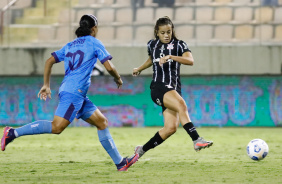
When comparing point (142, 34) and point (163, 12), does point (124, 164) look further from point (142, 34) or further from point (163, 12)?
point (163, 12)

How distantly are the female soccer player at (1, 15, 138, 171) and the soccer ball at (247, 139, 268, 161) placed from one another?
6.69ft

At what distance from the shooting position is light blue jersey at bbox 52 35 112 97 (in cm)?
732

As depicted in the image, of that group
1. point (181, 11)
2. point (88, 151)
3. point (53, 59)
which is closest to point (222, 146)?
point (88, 151)

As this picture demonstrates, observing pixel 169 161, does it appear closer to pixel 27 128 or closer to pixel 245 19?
pixel 27 128

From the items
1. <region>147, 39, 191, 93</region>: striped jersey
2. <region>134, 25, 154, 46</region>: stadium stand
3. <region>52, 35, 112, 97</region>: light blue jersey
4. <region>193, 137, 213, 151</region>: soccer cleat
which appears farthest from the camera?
<region>134, 25, 154, 46</region>: stadium stand

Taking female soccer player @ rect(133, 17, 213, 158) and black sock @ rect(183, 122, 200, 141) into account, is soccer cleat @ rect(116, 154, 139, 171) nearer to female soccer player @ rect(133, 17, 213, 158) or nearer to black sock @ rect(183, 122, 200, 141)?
female soccer player @ rect(133, 17, 213, 158)

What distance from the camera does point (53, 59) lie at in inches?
296

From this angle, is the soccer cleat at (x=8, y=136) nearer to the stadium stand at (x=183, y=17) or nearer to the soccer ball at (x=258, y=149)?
the soccer ball at (x=258, y=149)

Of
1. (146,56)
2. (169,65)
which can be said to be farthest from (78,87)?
(146,56)

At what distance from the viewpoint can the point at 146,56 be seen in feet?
58.3

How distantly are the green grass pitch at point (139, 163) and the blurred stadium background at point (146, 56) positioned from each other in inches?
142

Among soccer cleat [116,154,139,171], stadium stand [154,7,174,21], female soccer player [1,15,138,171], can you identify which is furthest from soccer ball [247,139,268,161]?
stadium stand [154,7,174,21]

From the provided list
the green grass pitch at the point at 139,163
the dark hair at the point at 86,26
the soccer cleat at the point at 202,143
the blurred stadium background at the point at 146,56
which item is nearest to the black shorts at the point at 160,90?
the soccer cleat at the point at 202,143

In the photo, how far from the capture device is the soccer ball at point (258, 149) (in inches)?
339
